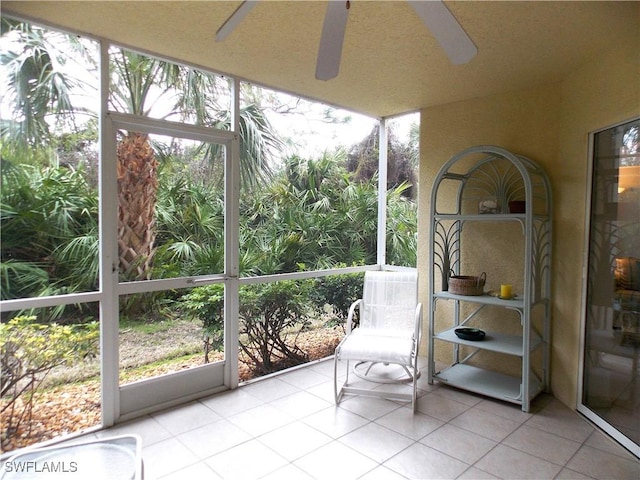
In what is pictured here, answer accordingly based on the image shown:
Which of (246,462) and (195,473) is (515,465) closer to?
(246,462)

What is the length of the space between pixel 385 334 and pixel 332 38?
2541 millimetres

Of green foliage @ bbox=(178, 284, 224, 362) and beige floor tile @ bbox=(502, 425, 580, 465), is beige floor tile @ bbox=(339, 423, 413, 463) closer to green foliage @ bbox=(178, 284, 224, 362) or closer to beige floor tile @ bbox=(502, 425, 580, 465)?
beige floor tile @ bbox=(502, 425, 580, 465)

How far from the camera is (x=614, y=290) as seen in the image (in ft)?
8.19

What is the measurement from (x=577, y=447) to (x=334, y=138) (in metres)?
3.28

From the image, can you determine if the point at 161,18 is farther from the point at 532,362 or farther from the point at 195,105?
the point at 532,362

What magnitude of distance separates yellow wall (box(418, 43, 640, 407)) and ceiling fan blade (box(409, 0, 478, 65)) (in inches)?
57.2

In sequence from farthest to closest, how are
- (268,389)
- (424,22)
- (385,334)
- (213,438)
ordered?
(385,334), (268,389), (213,438), (424,22)

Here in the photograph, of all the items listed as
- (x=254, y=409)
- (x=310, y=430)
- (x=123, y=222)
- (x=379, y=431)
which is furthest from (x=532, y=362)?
(x=123, y=222)

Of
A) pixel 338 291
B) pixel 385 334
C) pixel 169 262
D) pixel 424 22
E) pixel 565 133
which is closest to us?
pixel 424 22

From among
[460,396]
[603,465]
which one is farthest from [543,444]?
[460,396]

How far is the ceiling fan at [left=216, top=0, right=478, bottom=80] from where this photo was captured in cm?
132

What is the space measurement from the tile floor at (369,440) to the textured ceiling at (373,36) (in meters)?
2.44

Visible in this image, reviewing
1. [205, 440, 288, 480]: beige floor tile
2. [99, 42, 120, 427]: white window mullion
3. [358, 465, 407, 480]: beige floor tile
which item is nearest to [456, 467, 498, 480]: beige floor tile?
[358, 465, 407, 480]: beige floor tile

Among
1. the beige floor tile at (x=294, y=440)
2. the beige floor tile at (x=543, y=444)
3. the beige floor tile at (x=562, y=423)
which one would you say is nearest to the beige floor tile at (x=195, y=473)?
the beige floor tile at (x=294, y=440)
